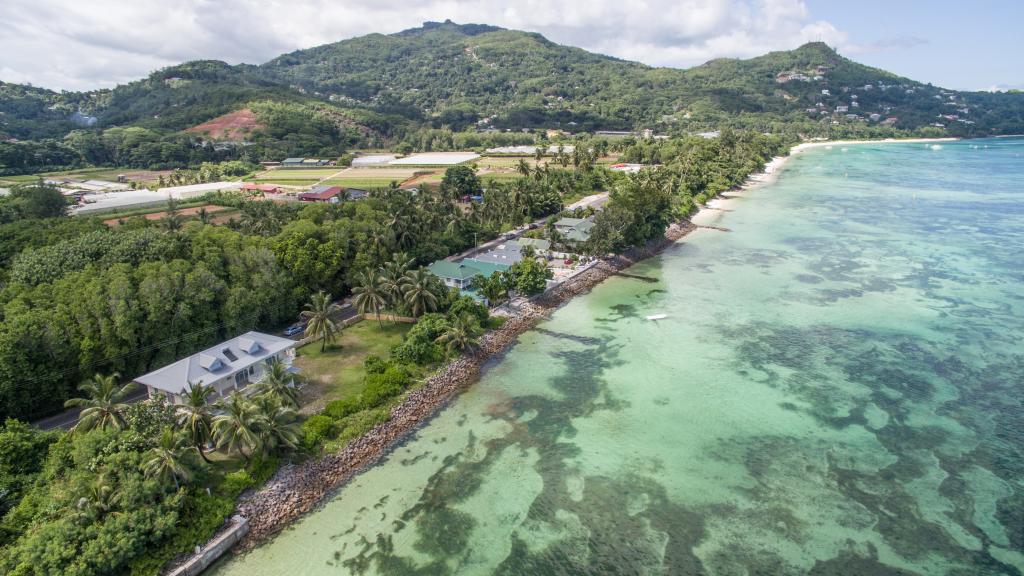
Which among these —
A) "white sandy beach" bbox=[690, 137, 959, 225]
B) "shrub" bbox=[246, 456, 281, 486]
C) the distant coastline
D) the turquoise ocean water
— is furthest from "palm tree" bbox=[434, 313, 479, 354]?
"white sandy beach" bbox=[690, 137, 959, 225]

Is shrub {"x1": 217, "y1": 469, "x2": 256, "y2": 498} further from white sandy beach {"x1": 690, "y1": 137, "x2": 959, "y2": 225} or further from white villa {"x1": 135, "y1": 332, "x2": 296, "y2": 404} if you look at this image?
white sandy beach {"x1": 690, "y1": 137, "x2": 959, "y2": 225}

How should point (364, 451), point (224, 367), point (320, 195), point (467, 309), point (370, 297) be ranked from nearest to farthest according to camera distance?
point (364, 451) < point (224, 367) < point (370, 297) < point (467, 309) < point (320, 195)

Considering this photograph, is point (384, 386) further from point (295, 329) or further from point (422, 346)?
point (295, 329)

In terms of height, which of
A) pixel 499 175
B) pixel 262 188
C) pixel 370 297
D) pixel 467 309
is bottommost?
pixel 467 309

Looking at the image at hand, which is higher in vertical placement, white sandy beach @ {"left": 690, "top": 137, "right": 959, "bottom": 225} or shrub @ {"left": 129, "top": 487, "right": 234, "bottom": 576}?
white sandy beach @ {"left": 690, "top": 137, "right": 959, "bottom": 225}

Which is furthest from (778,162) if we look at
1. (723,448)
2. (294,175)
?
(723,448)

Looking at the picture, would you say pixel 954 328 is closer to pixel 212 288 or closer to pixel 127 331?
pixel 212 288
